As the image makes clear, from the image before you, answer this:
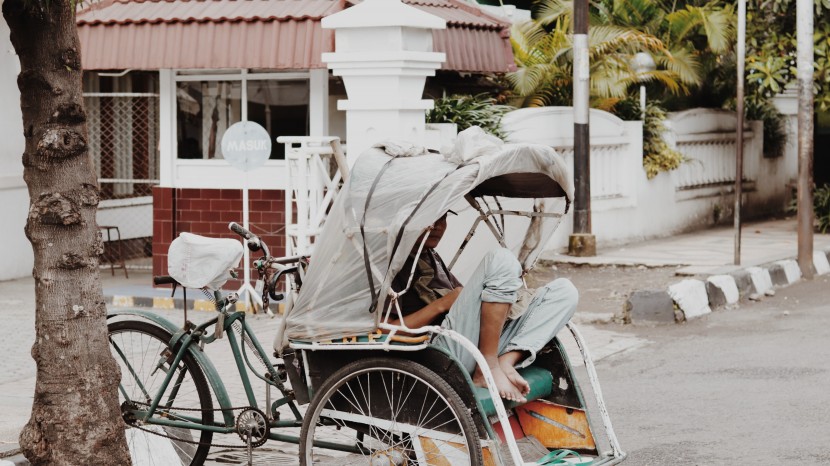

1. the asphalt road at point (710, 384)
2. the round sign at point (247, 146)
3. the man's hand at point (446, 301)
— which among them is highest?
the round sign at point (247, 146)

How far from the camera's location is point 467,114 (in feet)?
41.5

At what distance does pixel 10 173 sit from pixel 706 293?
7.10 m

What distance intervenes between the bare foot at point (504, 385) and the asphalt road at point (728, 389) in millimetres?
1148

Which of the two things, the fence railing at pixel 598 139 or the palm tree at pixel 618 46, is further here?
the palm tree at pixel 618 46

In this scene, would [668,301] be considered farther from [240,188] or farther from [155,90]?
[155,90]

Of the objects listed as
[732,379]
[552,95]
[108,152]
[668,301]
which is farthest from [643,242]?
[732,379]

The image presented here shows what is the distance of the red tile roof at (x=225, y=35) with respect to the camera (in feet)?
36.8

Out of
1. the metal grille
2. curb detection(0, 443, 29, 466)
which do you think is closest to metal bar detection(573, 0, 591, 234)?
the metal grille

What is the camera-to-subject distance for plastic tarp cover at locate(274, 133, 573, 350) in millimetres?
5297

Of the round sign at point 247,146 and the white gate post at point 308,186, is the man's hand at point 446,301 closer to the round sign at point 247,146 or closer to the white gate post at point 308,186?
the white gate post at point 308,186

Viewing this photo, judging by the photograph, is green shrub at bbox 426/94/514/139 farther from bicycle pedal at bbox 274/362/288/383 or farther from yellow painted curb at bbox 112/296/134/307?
bicycle pedal at bbox 274/362/288/383

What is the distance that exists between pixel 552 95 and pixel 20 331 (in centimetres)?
737

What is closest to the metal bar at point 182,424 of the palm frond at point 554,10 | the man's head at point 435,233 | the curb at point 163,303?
the man's head at point 435,233

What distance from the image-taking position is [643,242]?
15828 millimetres
